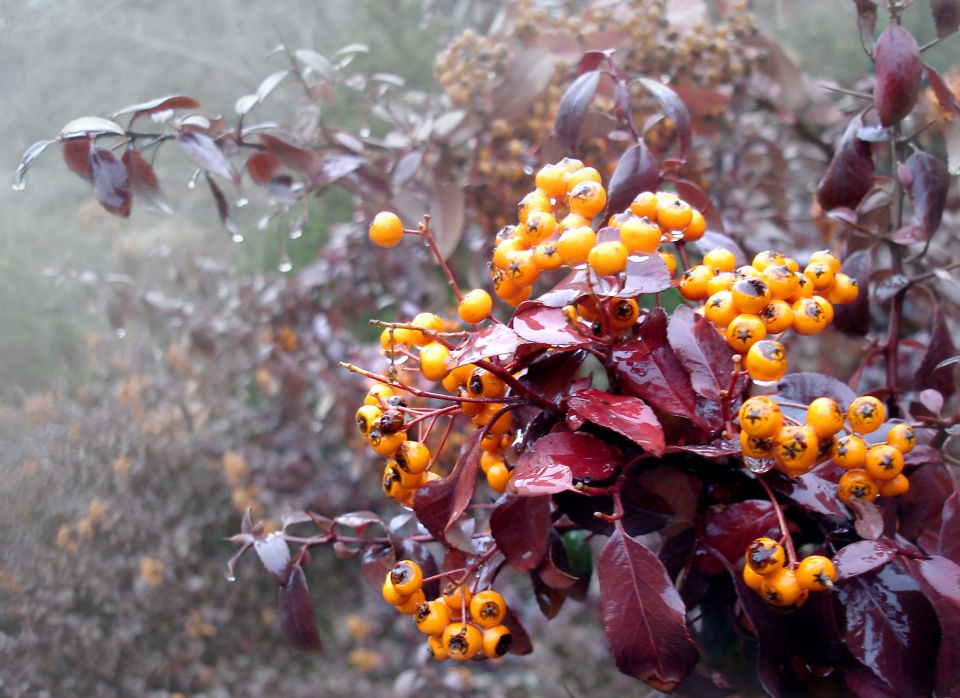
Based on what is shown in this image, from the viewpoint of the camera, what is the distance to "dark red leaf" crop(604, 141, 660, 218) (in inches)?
35.9

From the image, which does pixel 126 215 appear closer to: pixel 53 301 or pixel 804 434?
pixel 804 434

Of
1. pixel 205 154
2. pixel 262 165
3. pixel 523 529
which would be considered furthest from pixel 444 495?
pixel 262 165

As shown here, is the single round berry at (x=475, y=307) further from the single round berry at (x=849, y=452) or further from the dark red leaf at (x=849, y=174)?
the dark red leaf at (x=849, y=174)

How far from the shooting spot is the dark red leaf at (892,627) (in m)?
0.69

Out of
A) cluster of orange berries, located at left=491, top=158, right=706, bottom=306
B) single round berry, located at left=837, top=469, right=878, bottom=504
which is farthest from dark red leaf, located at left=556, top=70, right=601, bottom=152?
single round berry, located at left=837, top=469, right=878, bottom=504

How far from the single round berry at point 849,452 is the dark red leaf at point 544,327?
0.82 ft

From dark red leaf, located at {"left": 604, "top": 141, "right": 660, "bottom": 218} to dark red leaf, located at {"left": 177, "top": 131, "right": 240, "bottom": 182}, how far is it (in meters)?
0.59

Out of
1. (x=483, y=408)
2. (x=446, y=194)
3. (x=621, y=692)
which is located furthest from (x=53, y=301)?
(x=483, y=408)

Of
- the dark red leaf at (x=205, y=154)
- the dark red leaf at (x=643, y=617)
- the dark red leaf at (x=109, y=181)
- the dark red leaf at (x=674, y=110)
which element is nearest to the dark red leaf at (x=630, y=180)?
the dark red leaf at (x=674, y=110)

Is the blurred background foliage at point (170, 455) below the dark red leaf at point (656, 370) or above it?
below

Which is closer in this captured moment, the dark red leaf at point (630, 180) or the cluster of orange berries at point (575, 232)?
the cluster of orange berries at point (575, 232)

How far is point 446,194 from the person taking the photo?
1.45 m

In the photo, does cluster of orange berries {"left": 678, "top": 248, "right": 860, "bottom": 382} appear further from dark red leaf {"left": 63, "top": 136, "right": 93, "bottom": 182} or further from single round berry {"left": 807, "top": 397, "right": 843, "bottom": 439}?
dark red leaf {"left": 63, "top": 136, "right": 93, "bottom": 182}

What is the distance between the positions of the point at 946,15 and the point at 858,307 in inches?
15.2
